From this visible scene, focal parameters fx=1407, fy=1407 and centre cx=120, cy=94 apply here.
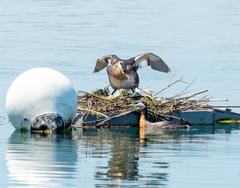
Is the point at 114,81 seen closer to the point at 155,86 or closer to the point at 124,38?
the point at 155,86

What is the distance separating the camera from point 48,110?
2188cm

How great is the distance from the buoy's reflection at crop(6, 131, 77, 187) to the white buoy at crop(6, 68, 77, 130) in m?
0.26

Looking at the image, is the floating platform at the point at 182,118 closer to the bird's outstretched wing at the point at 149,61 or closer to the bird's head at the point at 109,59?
the bird's outstretched wing at the point at 149,61

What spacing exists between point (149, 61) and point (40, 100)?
355 cm

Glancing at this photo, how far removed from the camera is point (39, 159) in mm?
18984

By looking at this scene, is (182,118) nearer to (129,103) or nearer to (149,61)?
(129,103)

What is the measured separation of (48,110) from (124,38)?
15645 millimetres

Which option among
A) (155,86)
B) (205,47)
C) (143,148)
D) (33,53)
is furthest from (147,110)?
(205,47)

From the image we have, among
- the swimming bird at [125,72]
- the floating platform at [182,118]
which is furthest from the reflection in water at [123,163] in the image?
the swimming bird at [125,72]

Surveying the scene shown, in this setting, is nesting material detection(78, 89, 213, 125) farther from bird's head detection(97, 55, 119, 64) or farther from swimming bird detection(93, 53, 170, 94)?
bird's head detection(97, 55, 119, 64)

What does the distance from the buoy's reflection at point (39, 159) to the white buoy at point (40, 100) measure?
257 millimetres

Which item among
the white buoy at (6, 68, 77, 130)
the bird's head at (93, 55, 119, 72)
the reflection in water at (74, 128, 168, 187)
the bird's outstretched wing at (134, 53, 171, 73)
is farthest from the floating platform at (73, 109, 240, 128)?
the bird's head at (93, 55, 119, 72)

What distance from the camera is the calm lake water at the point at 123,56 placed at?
1795cm

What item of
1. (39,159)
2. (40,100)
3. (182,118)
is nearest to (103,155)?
(39,159)
